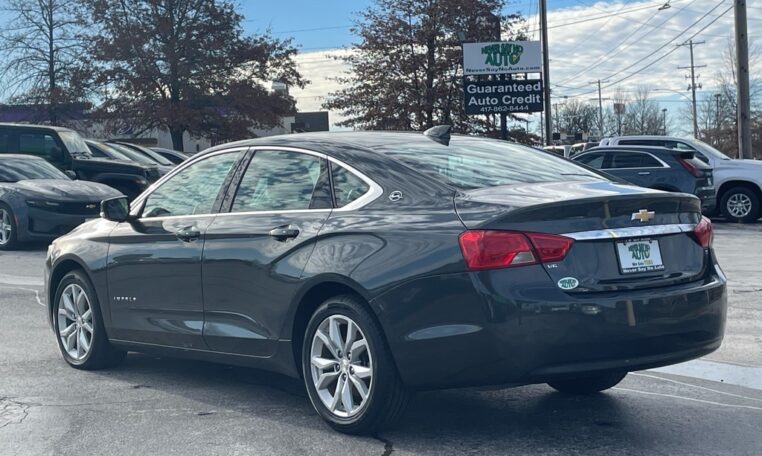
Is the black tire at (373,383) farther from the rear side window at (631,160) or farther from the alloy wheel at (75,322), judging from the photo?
the rear side window at (631,160)

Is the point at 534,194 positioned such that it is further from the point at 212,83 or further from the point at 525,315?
the point at 212,83

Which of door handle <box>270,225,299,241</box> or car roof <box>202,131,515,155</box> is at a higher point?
car roof <box>202,131,515,155</box>

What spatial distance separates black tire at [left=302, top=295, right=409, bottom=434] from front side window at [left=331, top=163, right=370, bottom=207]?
1.84ft

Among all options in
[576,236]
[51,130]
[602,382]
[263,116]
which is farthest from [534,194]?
[263,116]

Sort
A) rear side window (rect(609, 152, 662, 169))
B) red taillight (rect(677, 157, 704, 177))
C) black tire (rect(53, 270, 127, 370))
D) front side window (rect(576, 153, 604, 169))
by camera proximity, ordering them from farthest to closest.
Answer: front side window (rect(576, 153, 604, 169)) → rear side window (rect(609, 152, 662, 169)) → red taillight (rect(677, 157, 704, 177)) → black tire (rect(53, 270, 127, 370))

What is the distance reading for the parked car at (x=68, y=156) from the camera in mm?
18703

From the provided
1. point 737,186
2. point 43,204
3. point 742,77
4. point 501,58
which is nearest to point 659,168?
point 737,186

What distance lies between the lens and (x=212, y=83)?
38.9 metres

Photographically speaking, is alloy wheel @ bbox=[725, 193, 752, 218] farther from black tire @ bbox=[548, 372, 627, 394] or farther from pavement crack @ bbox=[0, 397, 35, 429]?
pavement crack @ bbox=[0, 397, 35, 429]

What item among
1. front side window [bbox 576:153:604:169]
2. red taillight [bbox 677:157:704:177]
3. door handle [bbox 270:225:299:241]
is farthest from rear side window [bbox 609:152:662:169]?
door handle [bbox 270:225:299:241]

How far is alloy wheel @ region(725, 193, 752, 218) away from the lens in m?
21.0

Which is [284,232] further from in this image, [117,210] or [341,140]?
[117,210]

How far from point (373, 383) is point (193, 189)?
2.11 meters

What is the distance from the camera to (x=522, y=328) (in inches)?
179
